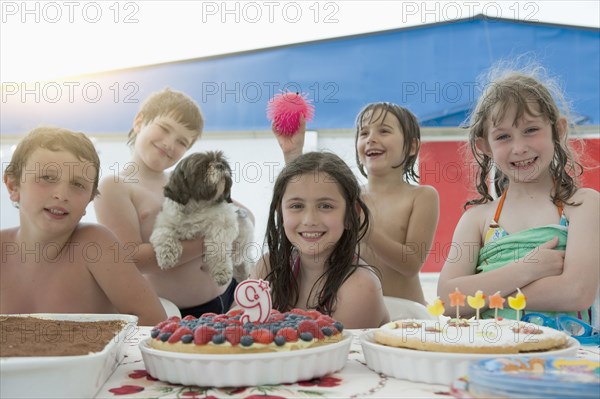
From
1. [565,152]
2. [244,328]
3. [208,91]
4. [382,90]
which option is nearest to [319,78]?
[382,90]

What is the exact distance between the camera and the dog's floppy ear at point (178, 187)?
2621mm

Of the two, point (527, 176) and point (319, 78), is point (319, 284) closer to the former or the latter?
point (527, 176)

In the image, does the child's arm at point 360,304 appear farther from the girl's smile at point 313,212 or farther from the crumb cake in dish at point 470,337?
the crumb cake in dish at point 470,337

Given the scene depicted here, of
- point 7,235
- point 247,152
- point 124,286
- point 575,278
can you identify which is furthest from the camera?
point 247,152

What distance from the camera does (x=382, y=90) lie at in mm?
3182

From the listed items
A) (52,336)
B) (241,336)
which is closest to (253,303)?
(241,336)

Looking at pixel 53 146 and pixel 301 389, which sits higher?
pixel 53 146

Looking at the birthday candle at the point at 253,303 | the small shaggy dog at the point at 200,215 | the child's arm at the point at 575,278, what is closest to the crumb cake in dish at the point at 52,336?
the birthday candle at the point at 253,303

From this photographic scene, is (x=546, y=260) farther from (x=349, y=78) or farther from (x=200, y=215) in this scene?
(x=349, y=78)

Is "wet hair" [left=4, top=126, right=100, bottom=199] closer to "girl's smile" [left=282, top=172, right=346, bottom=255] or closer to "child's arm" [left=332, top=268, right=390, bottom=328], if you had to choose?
"girl's smile" [left=282, top=172, right=346, bottom=255]

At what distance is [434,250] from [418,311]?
177 cm

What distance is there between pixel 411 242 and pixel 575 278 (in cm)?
81

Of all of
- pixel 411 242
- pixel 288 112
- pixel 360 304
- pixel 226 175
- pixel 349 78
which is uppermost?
pixel 349 78

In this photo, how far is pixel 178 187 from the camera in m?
2.65
